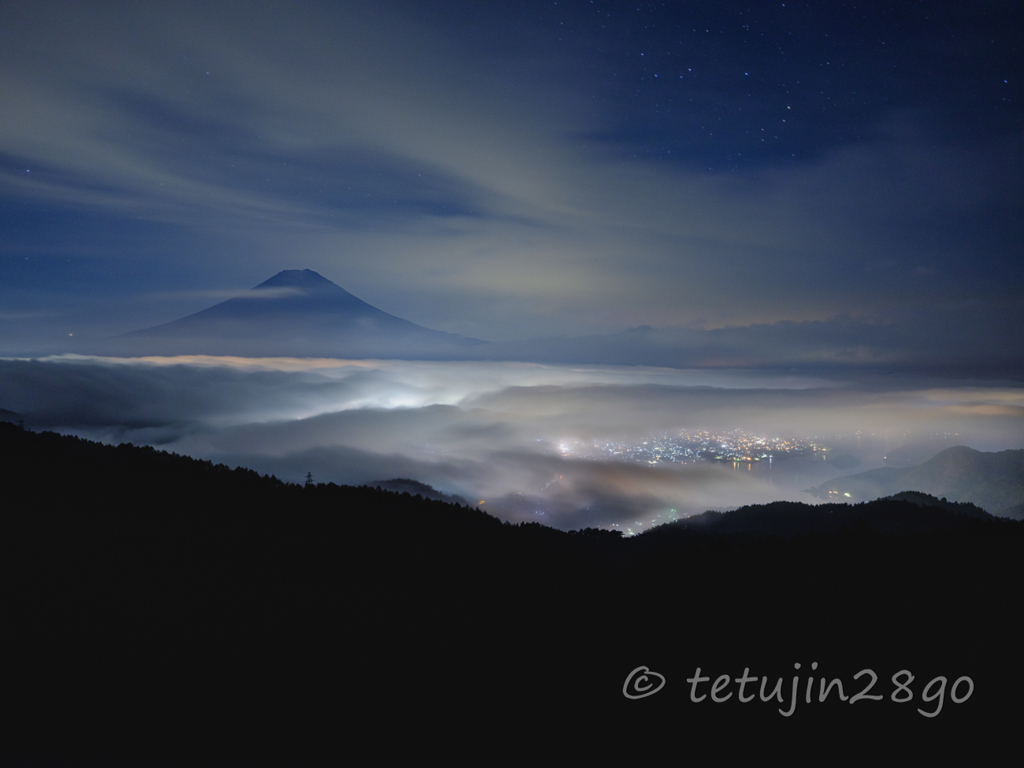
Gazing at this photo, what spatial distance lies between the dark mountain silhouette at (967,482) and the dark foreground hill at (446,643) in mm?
139858

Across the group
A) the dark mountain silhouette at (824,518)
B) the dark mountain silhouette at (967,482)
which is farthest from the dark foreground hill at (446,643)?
the dark mountain silhouette at (967,482)

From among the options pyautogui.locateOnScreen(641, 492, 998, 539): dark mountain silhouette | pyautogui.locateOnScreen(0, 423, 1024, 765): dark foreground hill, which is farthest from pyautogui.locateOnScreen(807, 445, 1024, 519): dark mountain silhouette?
pyautogui.locateOnScreen(0, 423, 1024, 765): dark foreground hill

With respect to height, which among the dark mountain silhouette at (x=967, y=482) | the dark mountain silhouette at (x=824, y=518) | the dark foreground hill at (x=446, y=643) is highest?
the dark foreground hill at (x=446, y=643)

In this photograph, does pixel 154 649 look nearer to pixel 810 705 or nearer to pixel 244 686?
pixel 244 686

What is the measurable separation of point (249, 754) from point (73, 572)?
7.43m

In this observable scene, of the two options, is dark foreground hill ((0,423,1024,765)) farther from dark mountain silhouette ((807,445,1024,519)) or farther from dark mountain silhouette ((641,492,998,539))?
dark mountain silhouette ((807,445,1024,519))

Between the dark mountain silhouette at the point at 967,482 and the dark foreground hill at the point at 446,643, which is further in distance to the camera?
the dark mountain silhouette at the point at 967,482

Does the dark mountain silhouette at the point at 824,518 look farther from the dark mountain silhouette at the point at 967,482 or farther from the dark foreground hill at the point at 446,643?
the dark mountain silhouette at the point at 967,482

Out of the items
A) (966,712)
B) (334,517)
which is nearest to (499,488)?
(334,517)

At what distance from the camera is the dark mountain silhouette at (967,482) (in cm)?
13505

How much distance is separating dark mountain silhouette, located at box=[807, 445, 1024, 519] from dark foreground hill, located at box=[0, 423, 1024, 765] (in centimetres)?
13986

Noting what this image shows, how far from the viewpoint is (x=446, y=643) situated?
12.0 meters

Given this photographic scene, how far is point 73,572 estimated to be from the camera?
12.4 meters

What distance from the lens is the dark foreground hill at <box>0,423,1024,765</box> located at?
9.43 meters
